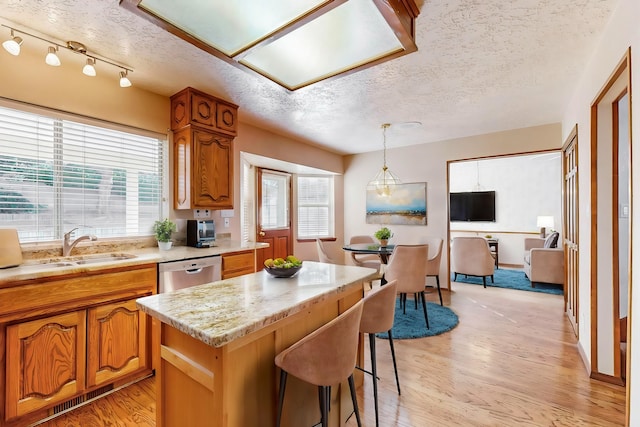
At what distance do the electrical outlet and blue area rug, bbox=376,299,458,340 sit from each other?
2.36 m

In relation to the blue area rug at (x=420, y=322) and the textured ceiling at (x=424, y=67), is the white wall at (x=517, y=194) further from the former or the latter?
the blue area rug at (x=420, y=322)

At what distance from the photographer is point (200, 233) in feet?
10.2

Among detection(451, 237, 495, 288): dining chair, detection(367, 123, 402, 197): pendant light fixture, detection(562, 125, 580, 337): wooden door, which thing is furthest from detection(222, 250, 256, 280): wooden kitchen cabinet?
detection(451, 237, 495, 288): dining chair

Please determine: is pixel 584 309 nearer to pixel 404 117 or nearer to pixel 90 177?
pixel 404 117

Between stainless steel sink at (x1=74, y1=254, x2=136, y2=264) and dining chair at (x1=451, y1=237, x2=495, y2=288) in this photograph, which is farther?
dining chair at (x1=451, y1=237, x2=495, y2=288)

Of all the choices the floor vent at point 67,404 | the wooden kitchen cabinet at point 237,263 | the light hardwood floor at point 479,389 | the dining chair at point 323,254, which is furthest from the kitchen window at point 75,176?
the dining chair at point 323,254

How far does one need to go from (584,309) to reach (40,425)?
4094 millimetres

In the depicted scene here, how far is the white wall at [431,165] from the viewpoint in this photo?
4.14 m

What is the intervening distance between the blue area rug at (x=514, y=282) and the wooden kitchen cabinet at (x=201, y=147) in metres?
4.72

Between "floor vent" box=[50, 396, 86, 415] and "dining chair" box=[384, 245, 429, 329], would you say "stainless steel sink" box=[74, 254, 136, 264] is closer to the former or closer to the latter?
"floor vent" box=[50, 396, 86, 415]

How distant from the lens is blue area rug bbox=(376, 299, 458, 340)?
307cm

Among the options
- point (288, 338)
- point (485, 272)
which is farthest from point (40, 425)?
point (485, 272)

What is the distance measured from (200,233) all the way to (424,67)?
2676 millimetres

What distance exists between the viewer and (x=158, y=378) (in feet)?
4.59
